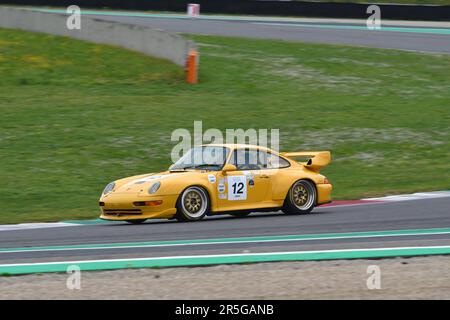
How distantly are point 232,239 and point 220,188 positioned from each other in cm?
217

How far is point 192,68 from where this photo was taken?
25.8 m

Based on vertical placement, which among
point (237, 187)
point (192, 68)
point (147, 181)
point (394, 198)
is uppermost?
point (192, 68)

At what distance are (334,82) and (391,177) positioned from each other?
8.71 m

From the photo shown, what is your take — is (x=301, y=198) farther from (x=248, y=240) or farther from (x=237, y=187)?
(x=248, y=240)

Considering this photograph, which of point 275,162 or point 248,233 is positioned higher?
point 275,162

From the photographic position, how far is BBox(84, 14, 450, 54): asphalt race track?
32.9 meters

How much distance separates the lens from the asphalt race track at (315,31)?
108 feet

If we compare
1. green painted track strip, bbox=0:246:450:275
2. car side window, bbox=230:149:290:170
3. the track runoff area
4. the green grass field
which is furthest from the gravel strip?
the green grass field

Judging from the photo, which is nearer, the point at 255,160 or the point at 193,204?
the point at 193,204

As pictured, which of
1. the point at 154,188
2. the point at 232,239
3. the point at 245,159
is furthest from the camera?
the point at 245,159

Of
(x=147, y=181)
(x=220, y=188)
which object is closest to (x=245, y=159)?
(x=220, y=188)

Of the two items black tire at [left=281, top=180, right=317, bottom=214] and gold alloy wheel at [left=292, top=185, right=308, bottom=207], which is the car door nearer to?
black tire at [left=281, top=180, right=317, bottom=214]
